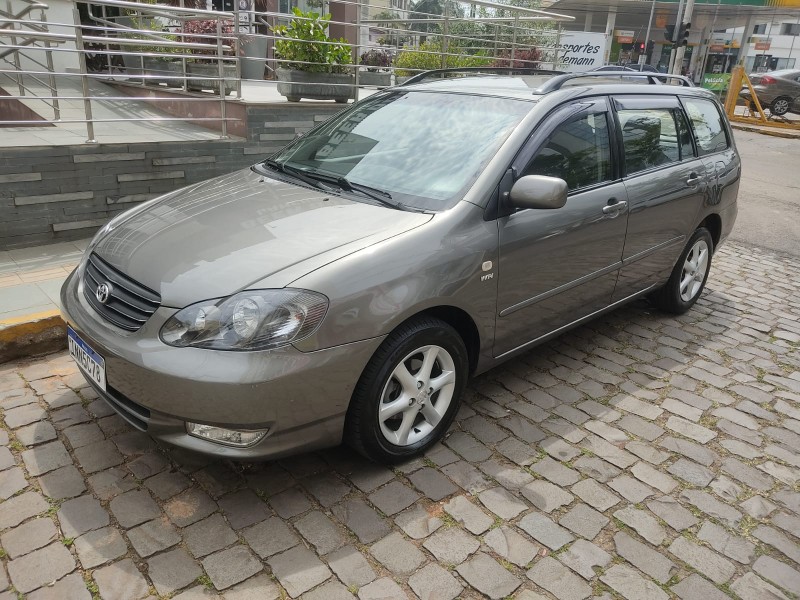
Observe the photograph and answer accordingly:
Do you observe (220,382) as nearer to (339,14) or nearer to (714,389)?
(714,389)

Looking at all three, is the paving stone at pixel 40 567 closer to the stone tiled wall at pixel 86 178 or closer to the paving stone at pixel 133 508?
the paving stone at pixel 133 508

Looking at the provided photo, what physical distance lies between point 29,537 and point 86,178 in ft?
11.6

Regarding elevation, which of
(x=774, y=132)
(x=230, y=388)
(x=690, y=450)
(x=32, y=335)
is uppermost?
(x=230, y=388)

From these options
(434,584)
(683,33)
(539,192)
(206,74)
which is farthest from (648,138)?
(683,33)

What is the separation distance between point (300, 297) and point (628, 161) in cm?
254

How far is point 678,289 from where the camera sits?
195 inches

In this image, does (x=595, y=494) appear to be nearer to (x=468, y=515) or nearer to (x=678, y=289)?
(x=468, y=515)

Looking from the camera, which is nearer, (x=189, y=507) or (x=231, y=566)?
(x=231, y=566)

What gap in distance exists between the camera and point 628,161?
4.05m

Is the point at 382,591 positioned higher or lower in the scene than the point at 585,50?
lower

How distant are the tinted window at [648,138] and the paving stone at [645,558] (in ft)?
7.64

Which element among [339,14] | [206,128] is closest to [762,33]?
[339,14]

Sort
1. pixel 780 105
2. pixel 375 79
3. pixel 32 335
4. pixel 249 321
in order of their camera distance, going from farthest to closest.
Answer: pixel 780 105 → pixel 375 79 → pixel 32 335 → pixel 249 321

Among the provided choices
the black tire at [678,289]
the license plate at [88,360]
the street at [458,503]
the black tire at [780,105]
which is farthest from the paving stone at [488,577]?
the black tire at [780,105]
